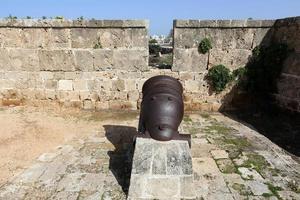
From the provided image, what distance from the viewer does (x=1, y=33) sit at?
7660 mm

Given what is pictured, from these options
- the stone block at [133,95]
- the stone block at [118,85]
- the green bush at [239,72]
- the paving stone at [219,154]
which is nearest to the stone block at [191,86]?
the green bush at [239,72]

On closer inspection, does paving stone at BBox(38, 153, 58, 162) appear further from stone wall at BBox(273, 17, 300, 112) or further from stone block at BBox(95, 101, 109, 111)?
stone wall at BBox(273, 17, 300, 112)

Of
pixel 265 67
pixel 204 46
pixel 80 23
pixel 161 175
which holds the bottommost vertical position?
pixel 161 175

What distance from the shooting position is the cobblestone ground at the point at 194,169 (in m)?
3.97

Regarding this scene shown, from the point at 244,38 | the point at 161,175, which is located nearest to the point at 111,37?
the point at 244,38

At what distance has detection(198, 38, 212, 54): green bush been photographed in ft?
24.7

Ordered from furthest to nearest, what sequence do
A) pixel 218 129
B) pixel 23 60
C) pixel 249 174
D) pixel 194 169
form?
pixel 23 60, pixel 218 129, pixel 194 169, pixel 249 174

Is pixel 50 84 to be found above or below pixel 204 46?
below

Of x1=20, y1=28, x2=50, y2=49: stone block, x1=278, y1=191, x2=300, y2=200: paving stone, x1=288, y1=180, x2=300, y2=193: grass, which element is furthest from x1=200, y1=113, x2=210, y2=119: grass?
x1=20, y1=28, x2=50, y2=49: stone block

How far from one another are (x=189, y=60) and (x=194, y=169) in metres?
3.70

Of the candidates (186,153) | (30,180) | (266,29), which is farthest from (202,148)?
(266,29)

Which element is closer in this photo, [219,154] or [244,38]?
[219,154]

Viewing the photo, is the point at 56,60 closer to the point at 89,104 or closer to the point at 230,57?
the point at 89,104

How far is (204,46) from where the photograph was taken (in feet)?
24.8
